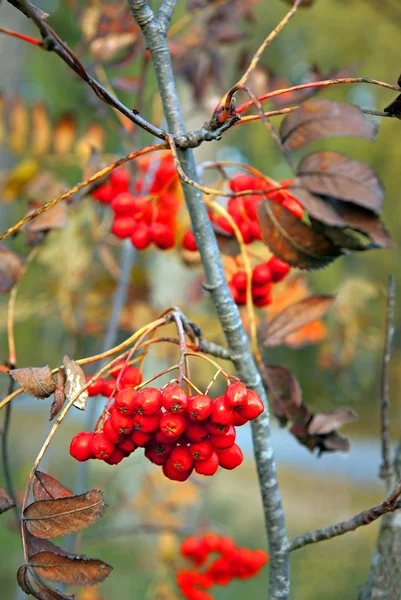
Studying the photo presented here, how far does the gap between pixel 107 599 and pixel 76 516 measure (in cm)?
276

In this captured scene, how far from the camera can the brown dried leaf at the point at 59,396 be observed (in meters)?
0.50

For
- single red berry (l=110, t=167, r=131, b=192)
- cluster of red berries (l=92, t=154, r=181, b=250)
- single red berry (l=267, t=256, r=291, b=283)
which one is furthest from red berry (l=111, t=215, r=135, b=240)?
single red berry (l=267, t=256, r=291, b=283)

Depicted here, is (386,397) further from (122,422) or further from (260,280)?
(122,422)

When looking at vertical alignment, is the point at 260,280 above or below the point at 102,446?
above

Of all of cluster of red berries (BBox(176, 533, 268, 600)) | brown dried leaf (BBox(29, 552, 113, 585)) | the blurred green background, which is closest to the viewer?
brown dried leaf (BBox(29, 552, 113, 585))

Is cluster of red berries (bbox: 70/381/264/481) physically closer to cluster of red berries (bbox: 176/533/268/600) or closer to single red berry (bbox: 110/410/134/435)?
single red berry (bbox: 110/410/134/435)

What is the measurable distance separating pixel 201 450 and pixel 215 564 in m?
0.81

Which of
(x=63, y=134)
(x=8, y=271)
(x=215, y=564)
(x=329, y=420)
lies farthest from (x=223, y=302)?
(x=63, y=134)

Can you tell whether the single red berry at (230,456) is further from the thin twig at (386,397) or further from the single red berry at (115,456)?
the thin twig at (386,397)

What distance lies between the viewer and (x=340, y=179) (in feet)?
1.93

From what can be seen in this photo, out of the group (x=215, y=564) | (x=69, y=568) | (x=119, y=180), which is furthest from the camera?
(x=215, y=564)

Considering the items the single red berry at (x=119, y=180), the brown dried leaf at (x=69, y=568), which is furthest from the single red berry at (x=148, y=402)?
the single red berry at (x=119, y=180)

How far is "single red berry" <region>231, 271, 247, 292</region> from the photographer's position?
78 cm

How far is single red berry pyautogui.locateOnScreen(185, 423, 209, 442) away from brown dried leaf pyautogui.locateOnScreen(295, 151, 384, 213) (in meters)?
0.23
